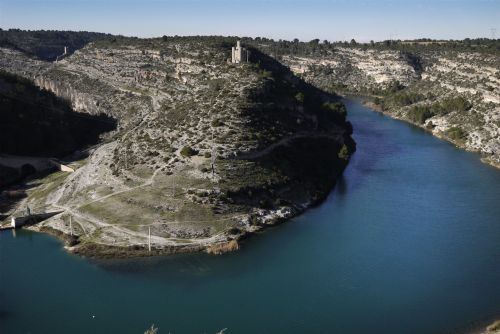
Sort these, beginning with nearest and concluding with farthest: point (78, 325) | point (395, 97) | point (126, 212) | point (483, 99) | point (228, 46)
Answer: point (78, 325) < point (126, 212) < point (228, 46) < point (483, 99) < point (395, 97)

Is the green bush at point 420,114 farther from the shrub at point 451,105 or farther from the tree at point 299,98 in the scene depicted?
the tree at point 299,98

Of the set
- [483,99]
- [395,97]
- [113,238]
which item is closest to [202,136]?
[113,238]

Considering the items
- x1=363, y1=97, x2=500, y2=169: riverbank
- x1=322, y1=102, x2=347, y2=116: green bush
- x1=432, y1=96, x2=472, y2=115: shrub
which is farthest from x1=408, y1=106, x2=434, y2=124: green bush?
x1=322, y1=102, x2=347, y2=116: green bush

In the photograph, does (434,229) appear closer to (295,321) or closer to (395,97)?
(295,321)

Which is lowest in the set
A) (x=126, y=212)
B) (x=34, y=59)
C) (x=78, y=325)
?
(x=78, y=325)

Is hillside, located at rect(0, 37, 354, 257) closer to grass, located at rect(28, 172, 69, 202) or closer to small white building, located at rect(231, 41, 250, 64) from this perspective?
grass, located at rect(28, 172, 69, 202)

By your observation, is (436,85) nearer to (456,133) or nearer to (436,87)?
(436,87)

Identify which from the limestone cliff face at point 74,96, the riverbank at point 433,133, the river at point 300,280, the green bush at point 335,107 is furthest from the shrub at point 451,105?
the limestone cliff face at point 74,96
